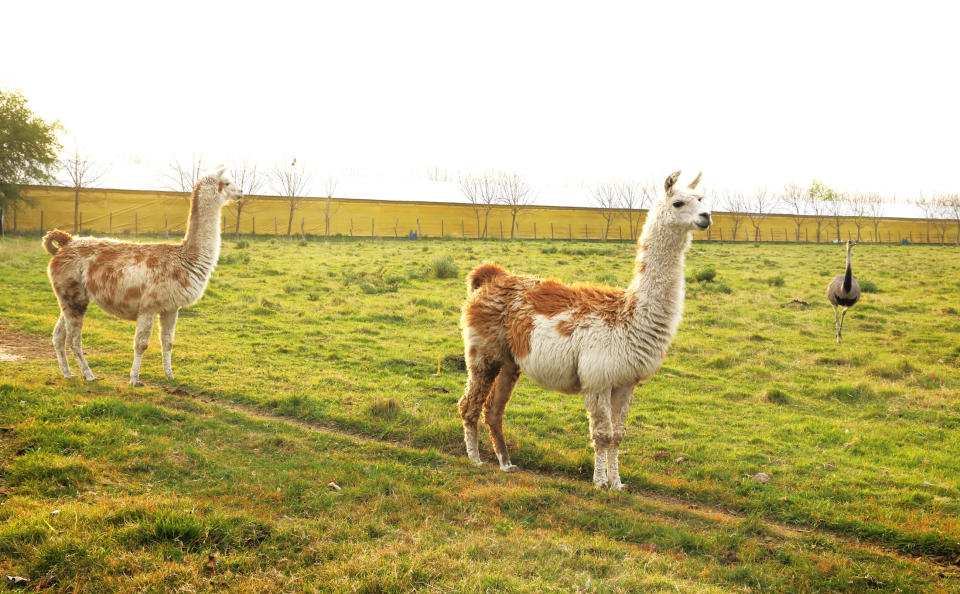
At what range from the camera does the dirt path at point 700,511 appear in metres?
5.13

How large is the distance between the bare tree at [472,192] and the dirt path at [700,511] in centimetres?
4151

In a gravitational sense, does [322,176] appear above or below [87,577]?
above

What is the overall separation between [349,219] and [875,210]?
5585cm

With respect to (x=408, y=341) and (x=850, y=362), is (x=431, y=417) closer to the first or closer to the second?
(x=408, y=341)

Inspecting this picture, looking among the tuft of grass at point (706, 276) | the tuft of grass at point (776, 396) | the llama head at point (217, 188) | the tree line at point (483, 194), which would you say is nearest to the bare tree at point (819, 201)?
the tree line at point (483, 194)

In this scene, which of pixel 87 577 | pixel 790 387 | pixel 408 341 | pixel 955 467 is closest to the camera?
pixel 87 577

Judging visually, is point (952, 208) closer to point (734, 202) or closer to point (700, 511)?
point (734, 202)

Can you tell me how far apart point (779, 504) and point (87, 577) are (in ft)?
20.0

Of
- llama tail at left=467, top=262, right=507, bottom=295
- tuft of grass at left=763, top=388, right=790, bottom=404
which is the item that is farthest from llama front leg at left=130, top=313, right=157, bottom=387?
tuft of grass at left=763, top=388, right=790, bottom=404

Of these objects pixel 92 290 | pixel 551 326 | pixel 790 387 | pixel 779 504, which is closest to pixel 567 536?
pixel 551 326

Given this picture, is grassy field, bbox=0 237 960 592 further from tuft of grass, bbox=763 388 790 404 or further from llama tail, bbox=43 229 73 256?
llama tail, bbox=43 229 73 256

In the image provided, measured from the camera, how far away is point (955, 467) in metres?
7.22

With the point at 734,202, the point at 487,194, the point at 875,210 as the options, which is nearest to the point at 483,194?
the point at 487,194

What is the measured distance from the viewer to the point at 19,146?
32.9 metres
